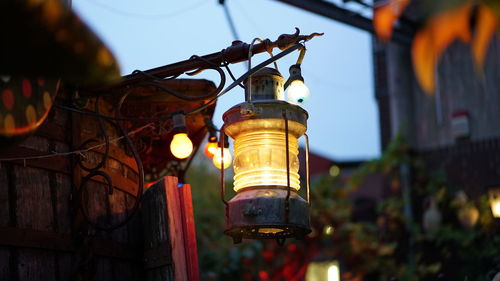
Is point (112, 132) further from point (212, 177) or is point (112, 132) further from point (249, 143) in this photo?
point (212, 177)

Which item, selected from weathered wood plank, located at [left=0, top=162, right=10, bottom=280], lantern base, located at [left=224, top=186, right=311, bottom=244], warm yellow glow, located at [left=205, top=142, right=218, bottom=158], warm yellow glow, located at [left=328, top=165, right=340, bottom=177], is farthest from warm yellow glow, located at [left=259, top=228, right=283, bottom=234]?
warm yellow glow, located at [left=328, top=165, right=340, bottom=177]

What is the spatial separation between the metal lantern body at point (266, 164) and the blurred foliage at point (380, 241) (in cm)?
1279

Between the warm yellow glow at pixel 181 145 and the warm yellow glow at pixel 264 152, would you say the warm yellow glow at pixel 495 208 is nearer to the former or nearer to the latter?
the warm yellow glow at pixel 181 145

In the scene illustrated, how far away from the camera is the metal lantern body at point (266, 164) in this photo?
5.17 metres

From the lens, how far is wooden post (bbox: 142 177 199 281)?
6352 millimetres

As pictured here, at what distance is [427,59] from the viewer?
222 centimetres

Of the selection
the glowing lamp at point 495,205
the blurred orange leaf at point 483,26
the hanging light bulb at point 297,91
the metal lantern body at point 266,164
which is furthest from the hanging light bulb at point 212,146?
the glowing lamp at point 495,205

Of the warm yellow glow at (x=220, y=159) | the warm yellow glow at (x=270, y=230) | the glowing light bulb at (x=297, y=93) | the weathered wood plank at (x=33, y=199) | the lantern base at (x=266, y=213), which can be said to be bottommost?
the warm yellow glow at (x=270, y=230)

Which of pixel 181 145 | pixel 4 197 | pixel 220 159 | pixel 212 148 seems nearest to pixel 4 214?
pixel 4 197

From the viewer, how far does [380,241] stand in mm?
20969

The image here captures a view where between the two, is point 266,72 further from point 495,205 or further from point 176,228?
point 495,205

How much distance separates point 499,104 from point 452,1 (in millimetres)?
18795

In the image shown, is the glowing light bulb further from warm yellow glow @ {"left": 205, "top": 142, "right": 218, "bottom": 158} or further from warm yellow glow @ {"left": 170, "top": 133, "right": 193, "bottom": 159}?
warm yellow glow @ {"left": 205, "top": 142, "right": 218, "bottom": 158}

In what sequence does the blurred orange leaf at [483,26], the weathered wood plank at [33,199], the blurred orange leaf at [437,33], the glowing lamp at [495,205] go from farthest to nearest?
the glowing lamp at [495,205] < the weathered wood plank at [33,199] < the blurred orange leaf at [483,26] < the blurred orange leaf at [437,33]
